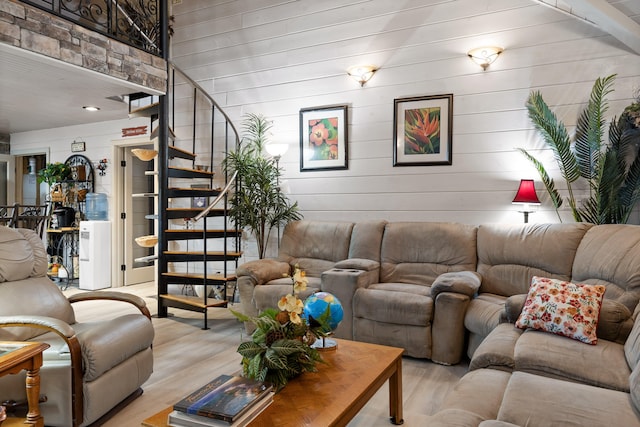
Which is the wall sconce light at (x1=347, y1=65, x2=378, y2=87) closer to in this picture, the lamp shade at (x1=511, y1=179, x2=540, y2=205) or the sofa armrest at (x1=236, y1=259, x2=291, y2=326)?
the lamp shade at (x1=511, y1=179, x2=540, y2=205)

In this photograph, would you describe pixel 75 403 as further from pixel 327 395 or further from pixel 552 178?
pixel 552 178

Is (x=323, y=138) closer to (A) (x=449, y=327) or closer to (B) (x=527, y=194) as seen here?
(B) (x=527, y=194)

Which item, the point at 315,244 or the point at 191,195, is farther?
the point at 191,195

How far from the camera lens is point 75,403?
215 cm

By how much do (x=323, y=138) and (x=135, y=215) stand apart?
3.66 meters

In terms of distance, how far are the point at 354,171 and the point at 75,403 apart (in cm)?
328

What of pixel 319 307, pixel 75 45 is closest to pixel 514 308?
pixel 319 307

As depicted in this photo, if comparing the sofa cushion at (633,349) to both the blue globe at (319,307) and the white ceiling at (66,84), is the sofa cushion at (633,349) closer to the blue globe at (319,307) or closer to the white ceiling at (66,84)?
the blue globe at (319,307)

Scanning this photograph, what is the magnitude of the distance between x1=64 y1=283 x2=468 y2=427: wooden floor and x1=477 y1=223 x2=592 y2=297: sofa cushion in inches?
30.3

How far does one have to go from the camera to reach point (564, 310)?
92.9 inches

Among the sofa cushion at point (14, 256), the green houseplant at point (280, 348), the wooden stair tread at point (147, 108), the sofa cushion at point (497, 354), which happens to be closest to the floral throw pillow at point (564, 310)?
the sofa cushion at point (497, 354)

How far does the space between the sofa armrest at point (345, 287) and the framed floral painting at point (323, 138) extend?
1470 mm

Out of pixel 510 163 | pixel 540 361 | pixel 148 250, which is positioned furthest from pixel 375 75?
pixel 148 250

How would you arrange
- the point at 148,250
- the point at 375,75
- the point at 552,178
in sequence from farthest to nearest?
the point at 148,250, the point at 375,75, the point at 552,178
